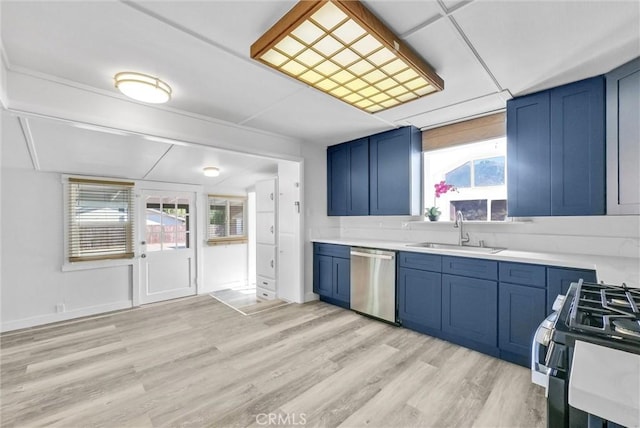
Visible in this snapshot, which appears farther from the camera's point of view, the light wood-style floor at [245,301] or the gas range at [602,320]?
the light wood-style floor at [245,301]

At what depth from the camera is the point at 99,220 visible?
3822mm

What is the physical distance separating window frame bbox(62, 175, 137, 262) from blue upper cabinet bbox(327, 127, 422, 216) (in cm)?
300

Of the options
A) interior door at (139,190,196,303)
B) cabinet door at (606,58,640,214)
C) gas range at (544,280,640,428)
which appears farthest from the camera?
interior door at (139,190,196,303)

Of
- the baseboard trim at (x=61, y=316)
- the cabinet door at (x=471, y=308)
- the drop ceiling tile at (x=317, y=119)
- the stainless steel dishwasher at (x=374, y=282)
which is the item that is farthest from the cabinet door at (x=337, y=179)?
the baseboard trim at (x=61, y=316)

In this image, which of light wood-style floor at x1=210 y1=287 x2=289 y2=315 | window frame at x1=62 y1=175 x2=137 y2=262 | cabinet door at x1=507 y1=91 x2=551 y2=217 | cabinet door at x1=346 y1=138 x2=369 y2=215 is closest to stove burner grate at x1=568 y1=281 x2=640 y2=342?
cabinet door at x1=507 y1=91 x2=551 y2=217

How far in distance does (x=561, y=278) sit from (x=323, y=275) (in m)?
2.68

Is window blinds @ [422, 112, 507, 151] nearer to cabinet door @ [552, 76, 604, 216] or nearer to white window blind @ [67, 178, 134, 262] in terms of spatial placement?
cabinet door @ [552, 76, 604, 216]

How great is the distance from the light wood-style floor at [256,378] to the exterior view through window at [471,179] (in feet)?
5.10

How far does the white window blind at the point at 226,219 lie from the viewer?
201 inches

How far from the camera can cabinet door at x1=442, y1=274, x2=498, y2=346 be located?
2412mm

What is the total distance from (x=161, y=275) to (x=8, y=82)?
3.15m

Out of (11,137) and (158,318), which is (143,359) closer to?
(158,318)

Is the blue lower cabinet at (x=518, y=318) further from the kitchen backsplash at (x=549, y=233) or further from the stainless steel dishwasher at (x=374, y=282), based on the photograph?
the stainless steel dishwasher at (x=374, y=282)

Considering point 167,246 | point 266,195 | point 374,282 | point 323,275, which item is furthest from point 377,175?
point 167,246
